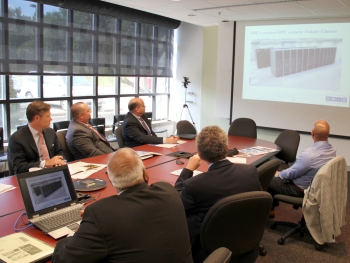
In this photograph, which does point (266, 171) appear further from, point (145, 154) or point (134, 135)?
point (134, 135)

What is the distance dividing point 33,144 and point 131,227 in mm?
2079

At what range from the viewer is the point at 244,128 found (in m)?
5.36

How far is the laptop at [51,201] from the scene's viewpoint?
1.86 meters

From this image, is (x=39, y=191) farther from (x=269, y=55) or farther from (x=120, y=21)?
(x=269, y=55)

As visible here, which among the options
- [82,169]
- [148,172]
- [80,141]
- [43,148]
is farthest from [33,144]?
[148,172]

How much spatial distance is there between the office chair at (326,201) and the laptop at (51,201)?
206 centimetres

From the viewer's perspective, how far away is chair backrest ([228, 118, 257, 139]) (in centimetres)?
530

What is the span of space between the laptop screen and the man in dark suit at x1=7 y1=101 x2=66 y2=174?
0.87m

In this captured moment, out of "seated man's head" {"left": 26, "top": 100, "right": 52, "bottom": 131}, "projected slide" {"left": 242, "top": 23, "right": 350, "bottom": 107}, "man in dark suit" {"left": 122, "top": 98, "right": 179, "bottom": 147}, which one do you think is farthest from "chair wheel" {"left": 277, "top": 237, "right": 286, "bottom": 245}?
"projected slide" {"left": 242, "top": 23, "right": 350, "bottom": 107}

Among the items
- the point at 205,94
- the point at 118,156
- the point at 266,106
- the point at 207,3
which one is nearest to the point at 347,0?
the point at 207,3

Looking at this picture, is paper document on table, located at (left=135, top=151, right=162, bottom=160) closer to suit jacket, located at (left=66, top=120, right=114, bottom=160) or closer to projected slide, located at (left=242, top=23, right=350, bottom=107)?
suit jacket, located at (left=66, top=120, right=114, bottom=160)

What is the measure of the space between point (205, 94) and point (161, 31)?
1754mm

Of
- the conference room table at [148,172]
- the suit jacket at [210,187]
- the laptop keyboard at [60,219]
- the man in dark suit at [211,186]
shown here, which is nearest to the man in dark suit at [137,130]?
the conference room table at [148,172]

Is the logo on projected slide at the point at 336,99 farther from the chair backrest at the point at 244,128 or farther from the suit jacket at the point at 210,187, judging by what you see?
the suit jacket at the point at 210,187
